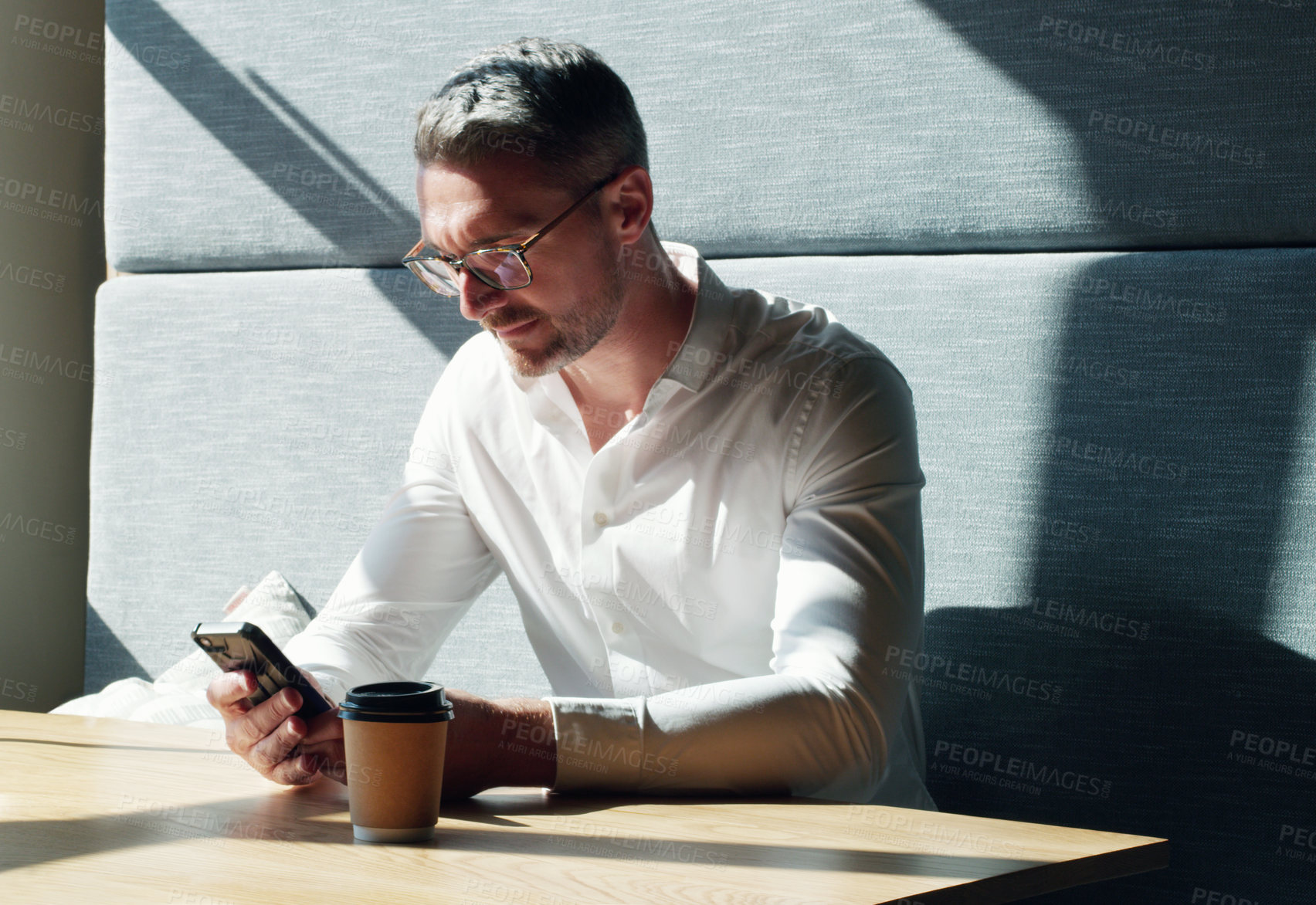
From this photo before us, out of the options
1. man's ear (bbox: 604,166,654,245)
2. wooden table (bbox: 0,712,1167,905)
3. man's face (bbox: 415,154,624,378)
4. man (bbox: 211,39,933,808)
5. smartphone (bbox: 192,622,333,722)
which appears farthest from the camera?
man's ear (bbox: 604,166,654,245)

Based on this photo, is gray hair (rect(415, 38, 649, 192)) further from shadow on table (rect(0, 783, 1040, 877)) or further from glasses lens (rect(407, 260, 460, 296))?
shadow on table (rect(0, 783, 1040, 877))

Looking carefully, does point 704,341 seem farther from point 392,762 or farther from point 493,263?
point 392,762

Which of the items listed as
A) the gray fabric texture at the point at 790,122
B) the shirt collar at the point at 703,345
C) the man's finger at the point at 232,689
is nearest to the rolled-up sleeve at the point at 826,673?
the shirt collar at the point at 703,345

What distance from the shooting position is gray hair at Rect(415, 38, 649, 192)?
4.32 ft

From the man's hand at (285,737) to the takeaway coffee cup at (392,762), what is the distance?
164 millimetres

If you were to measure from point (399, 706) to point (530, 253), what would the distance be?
649 mm

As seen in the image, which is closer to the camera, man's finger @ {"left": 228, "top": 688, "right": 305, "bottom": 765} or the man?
man's finger @ {"left": 228, "top": 688, "right": 305, "bottom": 765}

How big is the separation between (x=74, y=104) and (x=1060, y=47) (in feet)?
6.12

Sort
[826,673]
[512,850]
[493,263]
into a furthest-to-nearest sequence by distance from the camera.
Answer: [493,263] → [826,673] → [512,850]

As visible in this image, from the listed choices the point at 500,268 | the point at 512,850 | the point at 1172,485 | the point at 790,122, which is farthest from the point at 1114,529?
the point at 512,850

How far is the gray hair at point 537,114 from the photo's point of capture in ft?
4.32

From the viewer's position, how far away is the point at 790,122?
1.63m

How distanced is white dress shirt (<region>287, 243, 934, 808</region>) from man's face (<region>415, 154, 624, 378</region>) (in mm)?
80

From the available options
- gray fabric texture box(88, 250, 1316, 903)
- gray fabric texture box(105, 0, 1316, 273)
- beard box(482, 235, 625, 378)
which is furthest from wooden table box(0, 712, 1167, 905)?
gray fabric texture box(105, 0, 1316, 273)
